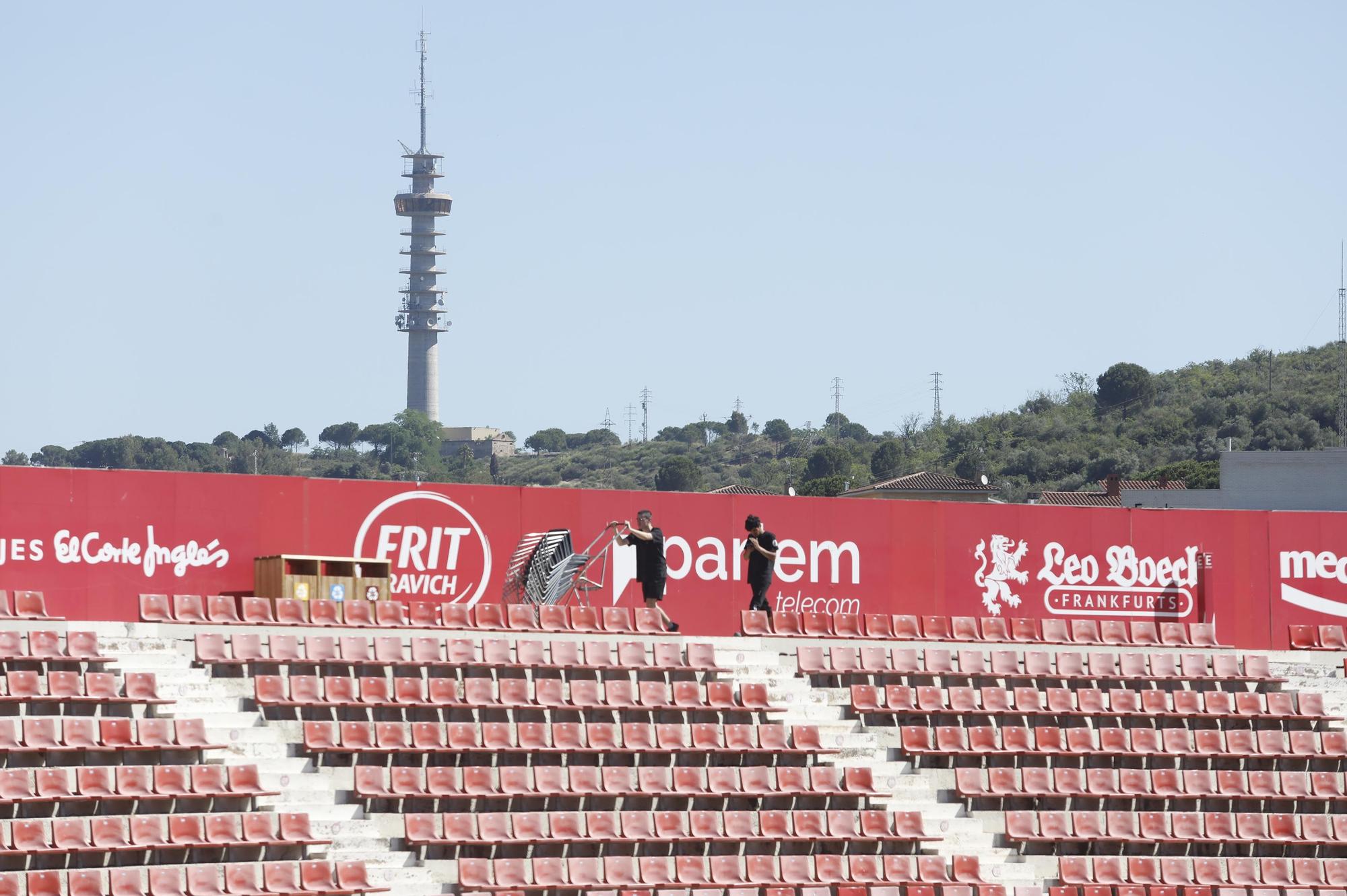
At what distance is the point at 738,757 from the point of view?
20484mm

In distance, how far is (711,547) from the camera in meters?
25.9

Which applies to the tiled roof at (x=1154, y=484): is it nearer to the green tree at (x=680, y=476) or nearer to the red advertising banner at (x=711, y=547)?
the red advertising banner at (x=711, y=547)

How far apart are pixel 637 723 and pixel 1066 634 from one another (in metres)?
8.17

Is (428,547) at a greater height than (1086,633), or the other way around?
(428,547)

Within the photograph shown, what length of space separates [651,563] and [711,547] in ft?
10.3

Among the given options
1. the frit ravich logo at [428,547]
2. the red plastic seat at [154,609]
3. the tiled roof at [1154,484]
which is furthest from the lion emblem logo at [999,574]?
the tiled roof at [1154,484]

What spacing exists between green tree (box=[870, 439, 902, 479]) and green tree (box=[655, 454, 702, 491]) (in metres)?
17.6

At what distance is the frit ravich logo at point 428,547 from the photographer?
24.2 m

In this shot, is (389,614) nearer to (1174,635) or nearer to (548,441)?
(1174,635)

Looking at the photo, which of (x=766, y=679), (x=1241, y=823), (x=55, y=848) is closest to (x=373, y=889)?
(x=55, y=848)

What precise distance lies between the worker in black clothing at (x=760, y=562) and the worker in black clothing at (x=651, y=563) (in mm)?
1183

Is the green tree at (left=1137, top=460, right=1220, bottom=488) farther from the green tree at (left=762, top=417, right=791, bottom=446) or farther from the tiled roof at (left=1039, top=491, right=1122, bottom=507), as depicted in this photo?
the green tree at (left=762, top=417, right=791, bottom=446)

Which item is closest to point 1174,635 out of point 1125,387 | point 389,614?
point 389,614

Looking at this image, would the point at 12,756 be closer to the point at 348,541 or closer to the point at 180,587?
the point at 180,587
